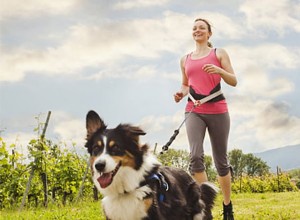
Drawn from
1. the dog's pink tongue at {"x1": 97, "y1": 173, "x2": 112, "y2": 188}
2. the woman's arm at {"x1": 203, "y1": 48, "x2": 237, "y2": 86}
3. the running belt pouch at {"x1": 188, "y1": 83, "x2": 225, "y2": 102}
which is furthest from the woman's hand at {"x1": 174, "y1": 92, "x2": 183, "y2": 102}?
the dog's pink tongue at {"x1": 97, "y1": 173, "x2": 112, "y2": 188}

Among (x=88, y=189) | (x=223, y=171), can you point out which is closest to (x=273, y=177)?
(x=88, y=189)

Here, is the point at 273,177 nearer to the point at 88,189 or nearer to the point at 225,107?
the point at 88,189

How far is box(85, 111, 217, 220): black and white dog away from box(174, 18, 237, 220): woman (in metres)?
1.48

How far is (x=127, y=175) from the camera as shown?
4.50m

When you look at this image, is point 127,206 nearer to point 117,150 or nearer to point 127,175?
A: point 127,175

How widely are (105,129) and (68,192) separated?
390 inches

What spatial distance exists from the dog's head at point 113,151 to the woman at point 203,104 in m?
1.77

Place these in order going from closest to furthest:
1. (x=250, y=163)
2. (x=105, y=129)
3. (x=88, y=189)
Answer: (x=105, y=129)
(x=88, y=189)
(x=250, y=163)

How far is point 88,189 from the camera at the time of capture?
1505 cm

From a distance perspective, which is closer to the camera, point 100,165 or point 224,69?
point 100,165

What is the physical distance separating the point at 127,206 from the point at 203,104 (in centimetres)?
223

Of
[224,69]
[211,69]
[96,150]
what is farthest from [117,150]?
[224,69]

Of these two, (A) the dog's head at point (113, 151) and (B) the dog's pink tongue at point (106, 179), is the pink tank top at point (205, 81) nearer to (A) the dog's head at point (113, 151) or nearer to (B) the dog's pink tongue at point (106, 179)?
(A) the dog's head at point (113, 151)

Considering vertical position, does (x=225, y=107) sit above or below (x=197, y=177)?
above
